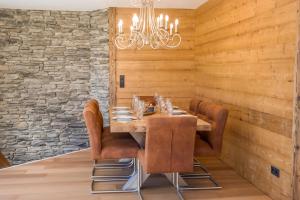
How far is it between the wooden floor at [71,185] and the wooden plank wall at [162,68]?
174 centimetres

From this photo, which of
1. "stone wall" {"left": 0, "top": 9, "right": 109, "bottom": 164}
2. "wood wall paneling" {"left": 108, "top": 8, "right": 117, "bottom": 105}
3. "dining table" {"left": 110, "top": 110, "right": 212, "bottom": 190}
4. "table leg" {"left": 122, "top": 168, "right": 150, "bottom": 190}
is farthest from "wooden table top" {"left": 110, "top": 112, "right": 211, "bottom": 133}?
"stone wall" {"left": 0, "top": 9, "right": 109, "bottom": 164}

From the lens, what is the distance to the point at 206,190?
12.6 feet

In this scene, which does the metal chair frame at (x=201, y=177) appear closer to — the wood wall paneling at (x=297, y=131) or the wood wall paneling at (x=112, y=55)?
the wood wall paneling at (x=297, y=131)

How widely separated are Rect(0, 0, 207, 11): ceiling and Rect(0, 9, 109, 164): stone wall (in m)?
0.22

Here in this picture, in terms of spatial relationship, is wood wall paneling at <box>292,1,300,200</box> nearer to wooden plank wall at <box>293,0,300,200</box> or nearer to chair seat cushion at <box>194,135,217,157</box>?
wooden plank wall at <box>293,0,300,200</box>

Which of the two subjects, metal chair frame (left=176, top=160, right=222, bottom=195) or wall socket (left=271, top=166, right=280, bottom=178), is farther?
metal chair frame (left=176, top=160, right=222, bottom=195)

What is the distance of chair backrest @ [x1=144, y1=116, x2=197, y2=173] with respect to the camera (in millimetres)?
3164

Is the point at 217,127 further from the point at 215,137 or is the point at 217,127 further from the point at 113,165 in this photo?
the point at 113,165

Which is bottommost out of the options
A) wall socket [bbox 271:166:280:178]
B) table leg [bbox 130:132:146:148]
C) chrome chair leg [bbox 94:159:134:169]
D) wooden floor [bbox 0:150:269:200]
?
wooden floor [bbox 0:150:269:200]

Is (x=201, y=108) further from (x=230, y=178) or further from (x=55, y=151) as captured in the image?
(x=55, y=151)

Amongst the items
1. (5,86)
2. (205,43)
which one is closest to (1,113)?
(5,86)

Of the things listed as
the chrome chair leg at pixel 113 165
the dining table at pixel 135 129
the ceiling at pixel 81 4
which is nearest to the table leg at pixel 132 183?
the dining table at pixel 135 129

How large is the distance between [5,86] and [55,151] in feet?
4.62

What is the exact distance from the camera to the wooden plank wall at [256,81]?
3.27 metres
